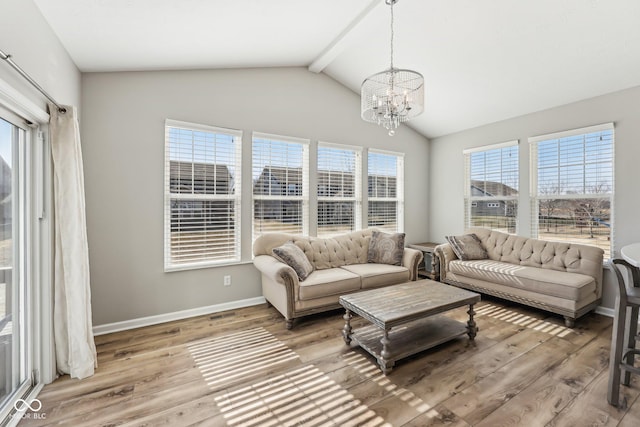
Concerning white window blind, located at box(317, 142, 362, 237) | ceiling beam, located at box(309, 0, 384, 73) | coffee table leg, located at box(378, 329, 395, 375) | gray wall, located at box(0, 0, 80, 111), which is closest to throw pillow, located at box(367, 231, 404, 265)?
white window blind, located at box(317, 142, 362, 237)

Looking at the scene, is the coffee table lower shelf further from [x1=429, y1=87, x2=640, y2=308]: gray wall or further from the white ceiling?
the white ceiling

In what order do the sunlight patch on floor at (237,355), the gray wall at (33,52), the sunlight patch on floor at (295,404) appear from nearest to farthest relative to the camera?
the gray wall at (33,52), the sunlight patch on floor at (295,404), the sunlight patch on floor at (237,355)

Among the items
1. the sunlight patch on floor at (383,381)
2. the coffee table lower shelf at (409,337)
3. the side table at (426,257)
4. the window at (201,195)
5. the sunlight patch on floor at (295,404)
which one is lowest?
the sunlight patch on floor at (295,404)

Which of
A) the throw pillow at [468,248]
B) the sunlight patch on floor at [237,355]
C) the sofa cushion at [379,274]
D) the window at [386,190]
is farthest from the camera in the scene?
the window at [386,190]

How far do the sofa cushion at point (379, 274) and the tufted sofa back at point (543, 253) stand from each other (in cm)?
153

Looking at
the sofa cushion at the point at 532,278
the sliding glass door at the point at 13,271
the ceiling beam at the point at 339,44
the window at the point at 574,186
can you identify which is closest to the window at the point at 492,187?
the window at the point at 574,186

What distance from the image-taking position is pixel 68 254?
2154 millimetres

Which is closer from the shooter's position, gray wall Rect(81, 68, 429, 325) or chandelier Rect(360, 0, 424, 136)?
chandelier Rect(360, 0, 424, 136)

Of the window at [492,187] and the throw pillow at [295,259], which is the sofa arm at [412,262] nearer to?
the throw pillow at [295,259]

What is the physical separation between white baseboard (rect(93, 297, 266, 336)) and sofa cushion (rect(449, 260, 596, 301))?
2911mm

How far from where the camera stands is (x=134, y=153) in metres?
3.06

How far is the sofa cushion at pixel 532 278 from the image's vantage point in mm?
3059

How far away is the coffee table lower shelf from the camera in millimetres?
2310

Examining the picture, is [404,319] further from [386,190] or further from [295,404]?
[386,190]
